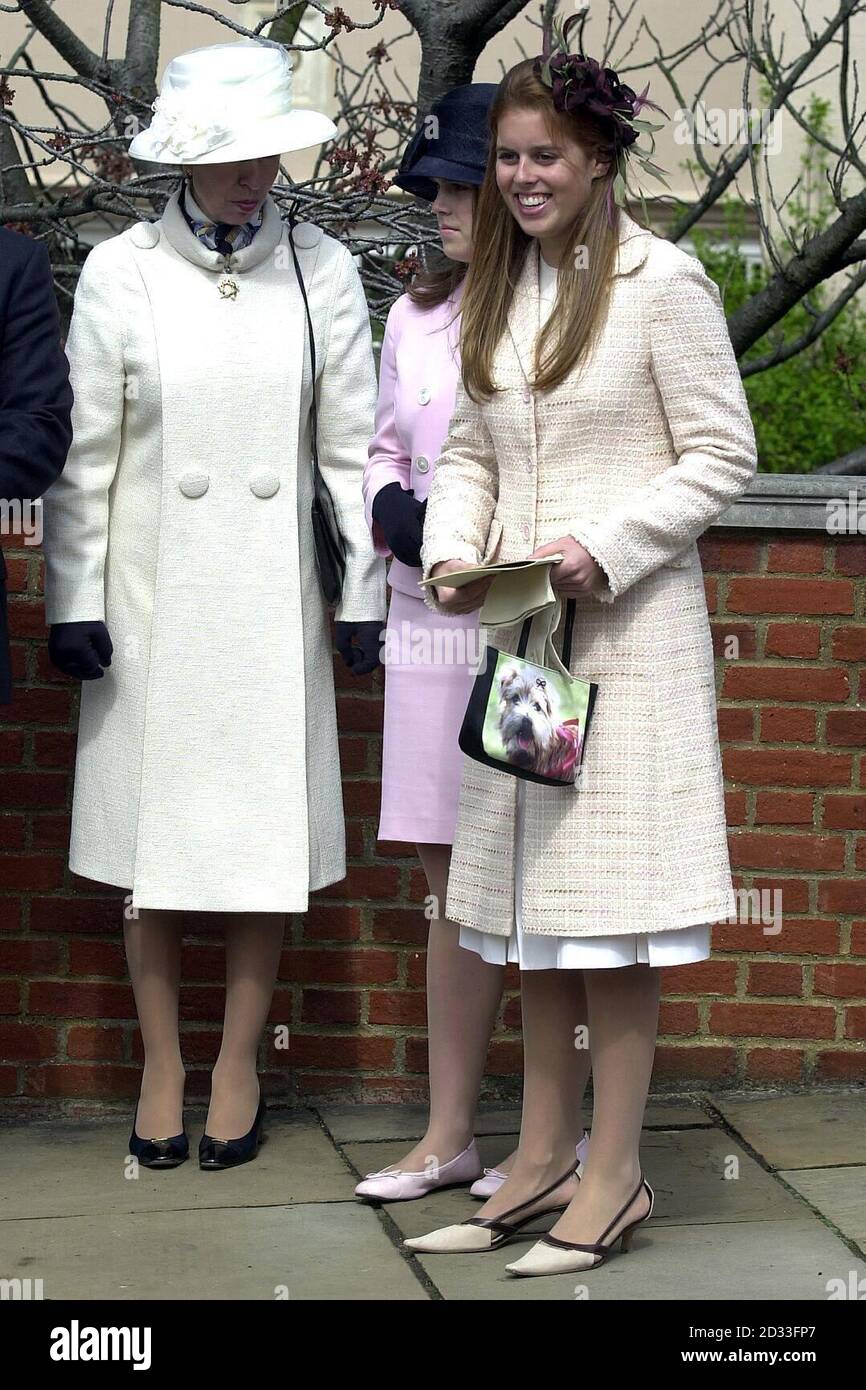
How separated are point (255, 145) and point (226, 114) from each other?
0.28 feet

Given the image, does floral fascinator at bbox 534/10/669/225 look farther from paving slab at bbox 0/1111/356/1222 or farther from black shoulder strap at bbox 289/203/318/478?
paving slab at bbox 0/1111/356/1222

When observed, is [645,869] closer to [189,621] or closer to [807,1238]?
[807,1238]

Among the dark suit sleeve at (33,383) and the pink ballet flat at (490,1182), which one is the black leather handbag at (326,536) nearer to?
the dark suit sleeve at (33,383)

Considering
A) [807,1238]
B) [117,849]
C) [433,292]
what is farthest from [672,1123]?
[433,292]

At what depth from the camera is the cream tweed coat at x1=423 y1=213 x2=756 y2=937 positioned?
3.14 m

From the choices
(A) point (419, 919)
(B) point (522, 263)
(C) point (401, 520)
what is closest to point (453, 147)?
(B) point (522, 263)

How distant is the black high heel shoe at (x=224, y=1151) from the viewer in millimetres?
3877

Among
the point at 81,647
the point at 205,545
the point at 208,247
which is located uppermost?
the point at 208,247

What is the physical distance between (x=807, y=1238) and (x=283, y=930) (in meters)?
1.26

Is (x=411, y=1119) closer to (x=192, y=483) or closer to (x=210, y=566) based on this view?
(x=210, y=566)

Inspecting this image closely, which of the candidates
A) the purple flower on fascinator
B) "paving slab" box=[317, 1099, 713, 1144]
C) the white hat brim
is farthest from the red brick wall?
the purple flower on fascinator

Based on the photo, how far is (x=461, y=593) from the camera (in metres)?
3.22

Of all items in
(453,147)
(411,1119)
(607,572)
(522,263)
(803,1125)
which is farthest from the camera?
(411,1119)

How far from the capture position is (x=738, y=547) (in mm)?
4320
